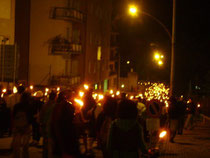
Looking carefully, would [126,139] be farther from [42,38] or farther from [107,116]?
[42,38]

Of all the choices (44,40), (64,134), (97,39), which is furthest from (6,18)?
(64,134)

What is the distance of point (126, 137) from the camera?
6.04 metres

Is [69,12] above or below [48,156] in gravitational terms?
above

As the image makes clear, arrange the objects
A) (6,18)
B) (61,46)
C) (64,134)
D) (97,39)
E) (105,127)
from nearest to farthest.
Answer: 1. (64,134)
2. (105,127)
3. (6,18)
4. (61,46)
5. (97,39)

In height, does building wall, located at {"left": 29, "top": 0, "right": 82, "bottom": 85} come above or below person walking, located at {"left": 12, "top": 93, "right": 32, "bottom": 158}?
above

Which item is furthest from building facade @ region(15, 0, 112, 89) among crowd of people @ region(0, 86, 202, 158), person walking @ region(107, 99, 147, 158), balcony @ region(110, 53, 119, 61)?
balcony @ region(110, 53, 119, 61)

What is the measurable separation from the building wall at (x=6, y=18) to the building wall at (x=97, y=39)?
36.6 ft

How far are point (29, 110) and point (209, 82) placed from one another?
28.9 m

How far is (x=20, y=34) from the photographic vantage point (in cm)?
3381

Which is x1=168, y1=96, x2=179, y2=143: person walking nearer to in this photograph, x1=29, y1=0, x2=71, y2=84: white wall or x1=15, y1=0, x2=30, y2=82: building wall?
x1=29, y1=0, x2=71, y2=84: white wall

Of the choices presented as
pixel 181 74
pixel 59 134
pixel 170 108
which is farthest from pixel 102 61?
pixel 59 134

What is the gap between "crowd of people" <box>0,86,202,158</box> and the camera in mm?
6094

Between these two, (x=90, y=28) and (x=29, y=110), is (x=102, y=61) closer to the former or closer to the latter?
(x=90, y=28)

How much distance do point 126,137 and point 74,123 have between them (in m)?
3.41
